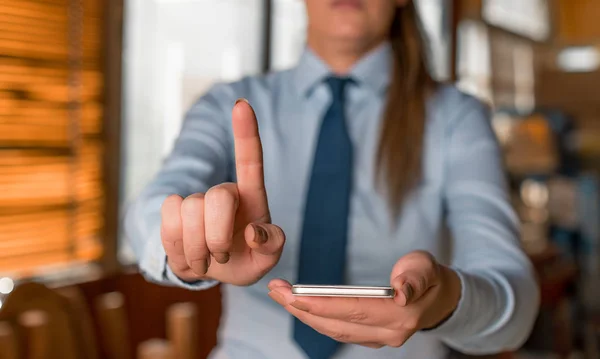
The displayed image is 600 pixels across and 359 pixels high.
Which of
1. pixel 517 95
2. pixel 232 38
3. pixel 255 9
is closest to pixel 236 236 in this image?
pixel 232 38

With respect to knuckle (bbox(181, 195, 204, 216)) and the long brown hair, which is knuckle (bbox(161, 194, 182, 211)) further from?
the long brown hair

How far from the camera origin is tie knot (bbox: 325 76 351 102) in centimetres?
42

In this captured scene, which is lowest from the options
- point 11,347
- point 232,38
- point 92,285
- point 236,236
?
point 92,285

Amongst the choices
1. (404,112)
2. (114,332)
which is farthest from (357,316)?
(114,332)

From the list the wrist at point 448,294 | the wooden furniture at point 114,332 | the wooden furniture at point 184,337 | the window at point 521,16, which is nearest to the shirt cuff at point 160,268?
the wrist at point 448,294

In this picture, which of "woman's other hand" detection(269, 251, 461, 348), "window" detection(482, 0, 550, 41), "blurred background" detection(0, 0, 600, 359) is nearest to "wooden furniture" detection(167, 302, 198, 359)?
"blurred background" detection(0, 0, 600, 359)

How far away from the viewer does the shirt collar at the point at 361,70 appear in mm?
418

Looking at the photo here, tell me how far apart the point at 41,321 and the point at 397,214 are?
0.38 m

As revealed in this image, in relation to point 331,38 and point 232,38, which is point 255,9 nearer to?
point 232,38

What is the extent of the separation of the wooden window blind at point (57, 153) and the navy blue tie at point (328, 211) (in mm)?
185

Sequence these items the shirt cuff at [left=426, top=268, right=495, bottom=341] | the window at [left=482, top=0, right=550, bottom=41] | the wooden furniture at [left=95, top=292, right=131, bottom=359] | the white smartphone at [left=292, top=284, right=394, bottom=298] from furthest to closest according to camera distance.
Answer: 1. the window at [left=482, top=0, right=550, bottom=41]
2. the wooden furniture at [left=95, top=292, right=131, bottom=359]
3. the shirt cuff at [left=426, top=268, right=495, bottom=341]
4. the white smartphone at [left=292, top=284, right=394, bottom=298]

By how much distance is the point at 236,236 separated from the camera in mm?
262

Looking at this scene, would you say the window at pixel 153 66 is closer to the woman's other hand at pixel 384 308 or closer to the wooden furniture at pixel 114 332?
the wooden furniture at pixel 114 332

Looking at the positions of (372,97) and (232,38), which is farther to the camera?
(232,38)
